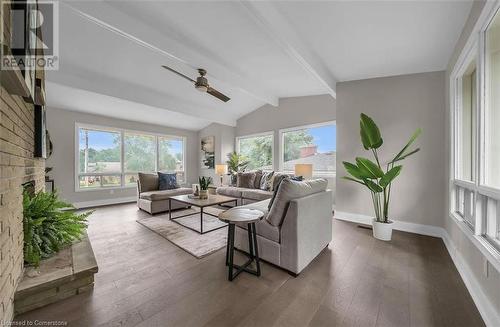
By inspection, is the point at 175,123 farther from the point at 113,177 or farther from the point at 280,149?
the point at 280,149

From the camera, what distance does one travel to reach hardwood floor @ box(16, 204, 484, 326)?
1.40 meters

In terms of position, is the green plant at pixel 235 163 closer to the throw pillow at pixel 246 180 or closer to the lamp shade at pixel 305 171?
the throw pillow at pixel 246 180

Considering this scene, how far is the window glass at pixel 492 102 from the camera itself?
154 cm

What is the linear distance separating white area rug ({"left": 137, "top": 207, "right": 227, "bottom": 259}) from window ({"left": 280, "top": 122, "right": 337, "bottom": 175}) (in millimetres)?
2658

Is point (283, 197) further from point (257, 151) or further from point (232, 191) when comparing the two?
point (257, 151)

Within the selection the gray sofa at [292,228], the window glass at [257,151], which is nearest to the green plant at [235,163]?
the window glass at [257,151]

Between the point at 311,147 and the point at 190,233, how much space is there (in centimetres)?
356

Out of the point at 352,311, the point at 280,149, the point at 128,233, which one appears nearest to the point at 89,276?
the point at 128,233

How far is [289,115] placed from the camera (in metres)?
5.37

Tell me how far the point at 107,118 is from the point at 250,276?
571cm

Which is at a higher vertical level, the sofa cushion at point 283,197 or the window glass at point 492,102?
the window glass at point 492,102

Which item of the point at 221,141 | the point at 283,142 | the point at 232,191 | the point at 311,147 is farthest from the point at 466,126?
the point at 221,141

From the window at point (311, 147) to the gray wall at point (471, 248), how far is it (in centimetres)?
214

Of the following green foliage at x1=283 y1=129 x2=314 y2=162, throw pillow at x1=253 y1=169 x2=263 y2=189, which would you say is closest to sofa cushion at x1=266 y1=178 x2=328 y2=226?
throw pillow at x1=253 y1=169 x2=263 y2=189
